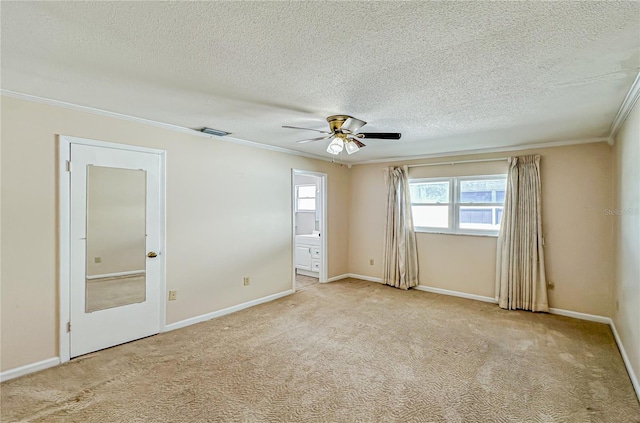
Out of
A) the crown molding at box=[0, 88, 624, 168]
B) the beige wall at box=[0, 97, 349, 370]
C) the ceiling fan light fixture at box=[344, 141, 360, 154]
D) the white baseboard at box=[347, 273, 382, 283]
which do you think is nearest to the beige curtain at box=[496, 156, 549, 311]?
the crown molding at box=[0, 88, 624, 168]

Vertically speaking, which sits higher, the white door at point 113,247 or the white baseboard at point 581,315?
the white door at point 113,247

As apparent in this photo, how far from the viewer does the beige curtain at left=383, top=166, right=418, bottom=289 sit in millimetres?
5509

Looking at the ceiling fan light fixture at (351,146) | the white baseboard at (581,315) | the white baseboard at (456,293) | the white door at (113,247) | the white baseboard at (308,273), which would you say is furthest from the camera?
the white baseboard at (308,273)

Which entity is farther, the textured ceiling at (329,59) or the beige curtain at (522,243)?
the beige curtain at (522,243)

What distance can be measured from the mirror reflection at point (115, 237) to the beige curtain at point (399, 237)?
394cm

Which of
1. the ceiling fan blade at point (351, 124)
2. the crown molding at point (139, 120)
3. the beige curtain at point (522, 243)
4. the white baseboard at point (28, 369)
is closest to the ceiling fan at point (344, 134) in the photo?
the ceiling fan blade at point (351, 124)

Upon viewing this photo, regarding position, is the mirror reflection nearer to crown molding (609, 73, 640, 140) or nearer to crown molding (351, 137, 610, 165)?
crown molding (351, 137, 610, 165)

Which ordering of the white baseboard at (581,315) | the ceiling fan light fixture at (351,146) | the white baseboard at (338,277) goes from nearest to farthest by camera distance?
the ceiling fan light fixture at (351,146) → the white baseboard at (581,315) → the white baseboard at (338,277)

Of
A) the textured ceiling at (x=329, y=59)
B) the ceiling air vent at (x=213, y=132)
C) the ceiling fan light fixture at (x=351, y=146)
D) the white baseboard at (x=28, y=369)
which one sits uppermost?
the ceiling air vent at (x=213, y=132)

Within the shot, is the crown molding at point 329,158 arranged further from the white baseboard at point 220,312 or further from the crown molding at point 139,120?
the white baseboard at point 220,312

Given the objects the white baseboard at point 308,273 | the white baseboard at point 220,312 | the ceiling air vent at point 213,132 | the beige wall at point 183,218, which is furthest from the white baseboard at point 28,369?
the white baseboard at point 308,273

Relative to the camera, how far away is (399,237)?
5566 millimetres

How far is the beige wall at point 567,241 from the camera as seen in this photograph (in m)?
3.99

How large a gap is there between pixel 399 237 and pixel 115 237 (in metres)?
4.26
